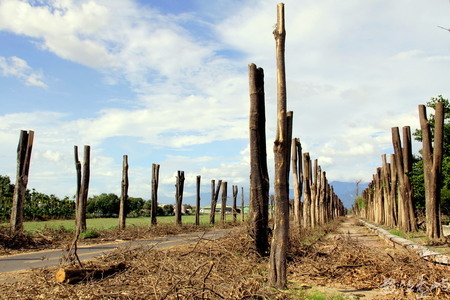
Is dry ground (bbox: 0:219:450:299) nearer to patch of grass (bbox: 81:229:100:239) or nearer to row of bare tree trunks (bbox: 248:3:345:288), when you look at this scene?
row of bare tree trunks (bbox: 248:3:345:288)

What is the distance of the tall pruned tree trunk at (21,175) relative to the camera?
13652mm

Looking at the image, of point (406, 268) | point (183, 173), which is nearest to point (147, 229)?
point (183, 173)

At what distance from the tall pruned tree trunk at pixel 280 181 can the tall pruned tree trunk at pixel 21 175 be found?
35.1 feet

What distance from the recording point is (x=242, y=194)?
3525 centimetres

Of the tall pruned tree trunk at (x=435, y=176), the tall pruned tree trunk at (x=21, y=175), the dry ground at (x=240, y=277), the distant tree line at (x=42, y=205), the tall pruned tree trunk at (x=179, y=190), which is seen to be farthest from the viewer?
the distant tree line at (x=42, y=205)

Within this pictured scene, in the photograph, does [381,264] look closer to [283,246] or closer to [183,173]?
[283,246]

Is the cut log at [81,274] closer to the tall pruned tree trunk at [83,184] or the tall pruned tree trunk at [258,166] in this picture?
the tall pruned tree trunk at [258,166]

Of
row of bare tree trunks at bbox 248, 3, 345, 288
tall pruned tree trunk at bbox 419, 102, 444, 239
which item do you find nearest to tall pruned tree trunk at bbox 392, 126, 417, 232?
tall pruned tree trunk at bbox 419, 102, 444, 239

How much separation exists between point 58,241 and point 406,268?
38.2 feet

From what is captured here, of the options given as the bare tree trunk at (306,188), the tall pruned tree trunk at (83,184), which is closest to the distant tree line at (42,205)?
the tall pruned tree trunk at (83,184)

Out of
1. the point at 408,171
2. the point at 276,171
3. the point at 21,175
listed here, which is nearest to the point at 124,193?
the point at 21,175

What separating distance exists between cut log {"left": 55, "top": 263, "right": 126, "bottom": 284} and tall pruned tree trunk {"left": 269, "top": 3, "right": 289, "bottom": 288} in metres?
2.72

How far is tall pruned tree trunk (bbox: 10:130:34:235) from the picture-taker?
13652 mm

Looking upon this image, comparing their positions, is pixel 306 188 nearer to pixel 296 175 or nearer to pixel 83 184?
pixel 296 175
